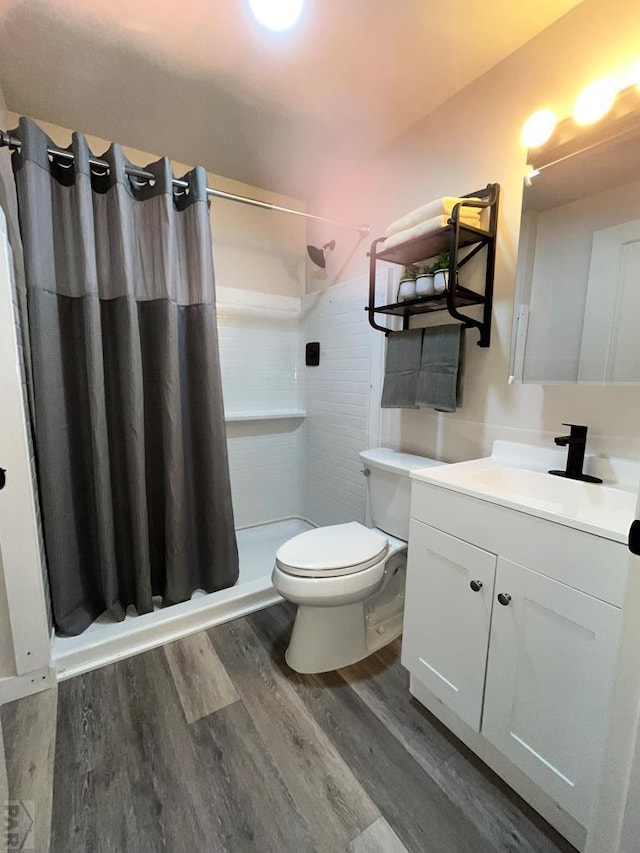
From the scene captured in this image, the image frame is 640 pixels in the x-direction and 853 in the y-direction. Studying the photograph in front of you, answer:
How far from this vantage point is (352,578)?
4.43ft

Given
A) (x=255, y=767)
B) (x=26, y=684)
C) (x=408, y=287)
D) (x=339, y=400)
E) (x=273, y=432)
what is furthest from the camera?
(x=273, y=432)

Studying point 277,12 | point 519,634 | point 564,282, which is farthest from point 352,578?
point 277,12

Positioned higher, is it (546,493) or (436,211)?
(436,211)

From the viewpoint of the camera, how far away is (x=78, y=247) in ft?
4.82

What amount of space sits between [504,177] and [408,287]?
487 mm

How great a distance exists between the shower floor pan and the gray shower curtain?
0.06 meters

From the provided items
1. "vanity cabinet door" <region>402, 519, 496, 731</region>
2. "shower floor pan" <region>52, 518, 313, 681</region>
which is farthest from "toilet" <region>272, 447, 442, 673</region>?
"shower floor pan" <region>52, 518, 313, 681</region>

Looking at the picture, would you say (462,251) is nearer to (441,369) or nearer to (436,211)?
(436,211)

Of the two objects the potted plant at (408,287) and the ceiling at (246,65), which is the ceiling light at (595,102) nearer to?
the ceiling at (246,65)

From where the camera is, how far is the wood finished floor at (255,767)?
36.8 inches

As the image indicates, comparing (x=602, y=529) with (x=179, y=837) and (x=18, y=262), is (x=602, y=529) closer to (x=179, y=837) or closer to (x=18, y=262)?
(x=179, y=837)

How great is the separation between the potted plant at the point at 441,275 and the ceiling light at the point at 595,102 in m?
0.53

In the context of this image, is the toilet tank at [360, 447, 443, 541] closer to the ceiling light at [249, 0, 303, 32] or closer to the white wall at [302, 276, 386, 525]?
the white wall at [302, 276, 386, 525]

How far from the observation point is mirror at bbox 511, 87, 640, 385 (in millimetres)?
1101
